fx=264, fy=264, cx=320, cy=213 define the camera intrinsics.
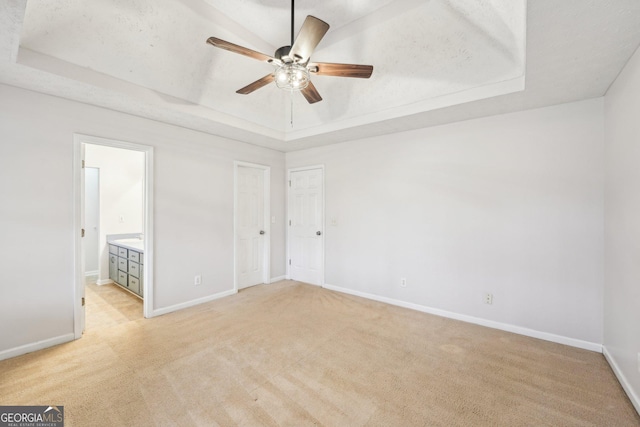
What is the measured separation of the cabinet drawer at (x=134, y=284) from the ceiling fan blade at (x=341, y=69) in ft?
12.5

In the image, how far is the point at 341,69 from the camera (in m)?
2.06

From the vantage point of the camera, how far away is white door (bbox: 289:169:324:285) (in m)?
4.63

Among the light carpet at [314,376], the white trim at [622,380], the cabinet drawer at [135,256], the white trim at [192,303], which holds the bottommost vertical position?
the light carpet at [314,376]

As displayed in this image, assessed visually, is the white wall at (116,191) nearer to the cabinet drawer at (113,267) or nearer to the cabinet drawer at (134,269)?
the cabinet drawer at (113,267)

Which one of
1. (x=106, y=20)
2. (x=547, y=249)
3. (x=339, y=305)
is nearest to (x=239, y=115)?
(x=106, y=20)

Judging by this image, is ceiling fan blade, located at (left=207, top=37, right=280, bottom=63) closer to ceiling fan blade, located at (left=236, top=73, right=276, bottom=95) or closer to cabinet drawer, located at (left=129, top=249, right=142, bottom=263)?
ceiling fan blade, located at (left=236, top=73, right=276, bottom=95)

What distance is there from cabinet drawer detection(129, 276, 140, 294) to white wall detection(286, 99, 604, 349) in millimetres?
3137

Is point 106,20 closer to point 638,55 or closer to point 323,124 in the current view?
point 323,124

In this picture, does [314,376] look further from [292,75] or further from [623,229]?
[623,229]

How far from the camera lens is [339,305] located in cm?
374

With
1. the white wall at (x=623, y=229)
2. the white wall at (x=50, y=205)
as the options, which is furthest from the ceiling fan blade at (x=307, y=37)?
the white wall at (x=50, y=205)

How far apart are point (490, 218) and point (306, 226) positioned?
2.84 m

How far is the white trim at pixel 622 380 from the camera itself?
182 centimetres

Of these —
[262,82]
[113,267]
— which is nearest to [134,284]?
[113,267]
